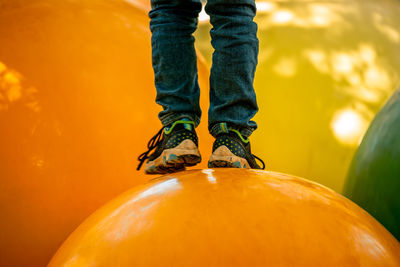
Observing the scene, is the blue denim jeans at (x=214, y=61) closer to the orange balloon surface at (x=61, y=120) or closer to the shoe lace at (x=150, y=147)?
the shoe lace at (x=150, y=147)

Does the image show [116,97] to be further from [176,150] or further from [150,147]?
[176,150]

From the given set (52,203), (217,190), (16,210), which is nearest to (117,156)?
(52,203)

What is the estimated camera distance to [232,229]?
96cm

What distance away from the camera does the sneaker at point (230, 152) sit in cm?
139

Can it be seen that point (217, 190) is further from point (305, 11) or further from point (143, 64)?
point (305, 11)

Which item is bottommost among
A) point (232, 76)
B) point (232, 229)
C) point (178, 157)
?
point (232, 229)

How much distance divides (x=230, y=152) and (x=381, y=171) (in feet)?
1.59

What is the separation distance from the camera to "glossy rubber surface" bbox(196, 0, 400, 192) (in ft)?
7.16

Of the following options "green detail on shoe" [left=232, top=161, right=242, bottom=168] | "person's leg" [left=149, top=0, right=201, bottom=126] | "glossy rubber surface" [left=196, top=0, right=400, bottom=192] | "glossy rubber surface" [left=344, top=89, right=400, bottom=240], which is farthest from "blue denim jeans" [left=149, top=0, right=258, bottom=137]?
"glossy rubber surface" [left=196, top=0, right=400, bottom=192]

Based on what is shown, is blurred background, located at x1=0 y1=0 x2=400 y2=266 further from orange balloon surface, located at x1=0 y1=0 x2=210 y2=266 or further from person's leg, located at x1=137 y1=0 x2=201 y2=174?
person's leg, located at x1=137 y1=0 x2=201 y2=174

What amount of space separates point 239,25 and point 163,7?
238 mm

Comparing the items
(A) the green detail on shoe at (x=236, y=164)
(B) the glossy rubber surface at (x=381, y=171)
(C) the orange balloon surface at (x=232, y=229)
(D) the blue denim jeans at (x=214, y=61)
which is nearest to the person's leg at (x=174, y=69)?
(D) the blue denim jeans at (x=214, y=61)

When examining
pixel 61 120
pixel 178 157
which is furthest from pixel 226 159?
pixel 61 120

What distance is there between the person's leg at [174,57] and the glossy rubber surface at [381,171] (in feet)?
1.95
